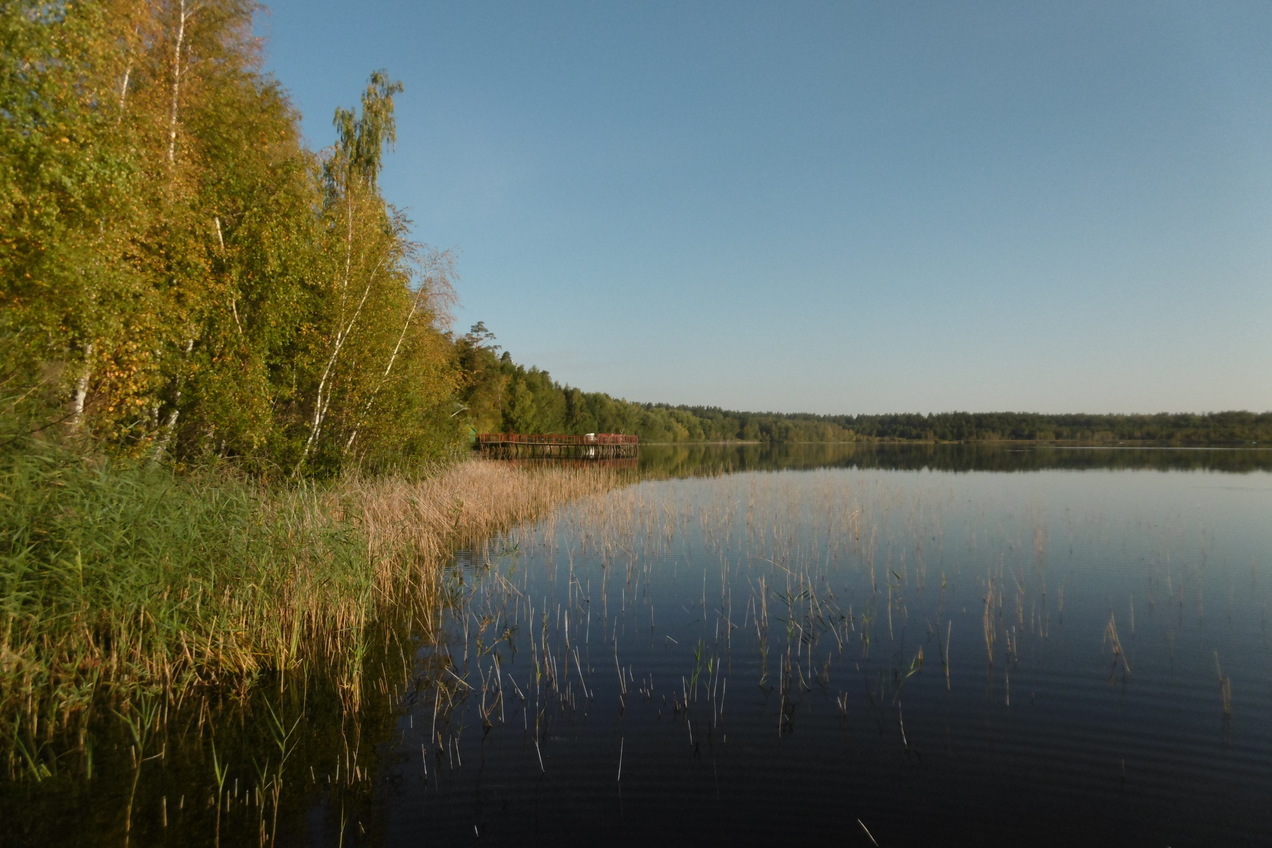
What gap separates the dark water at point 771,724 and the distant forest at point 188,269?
403 centimetres

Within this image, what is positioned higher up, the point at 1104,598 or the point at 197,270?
the point at 197,270

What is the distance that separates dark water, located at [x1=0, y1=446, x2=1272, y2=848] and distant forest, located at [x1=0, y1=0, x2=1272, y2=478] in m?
4.03

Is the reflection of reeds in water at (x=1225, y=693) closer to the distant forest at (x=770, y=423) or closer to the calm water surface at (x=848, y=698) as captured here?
the calm water surface at (x=848, y=698)

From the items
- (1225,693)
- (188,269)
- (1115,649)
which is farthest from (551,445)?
(1225,693)

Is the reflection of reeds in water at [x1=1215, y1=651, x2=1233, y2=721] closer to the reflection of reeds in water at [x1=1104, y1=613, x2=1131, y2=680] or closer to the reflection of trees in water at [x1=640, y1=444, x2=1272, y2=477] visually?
the reflection of reeds in water at [x1=1104, y1=613, x2=1131, y2=680]

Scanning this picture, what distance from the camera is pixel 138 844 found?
165 inches

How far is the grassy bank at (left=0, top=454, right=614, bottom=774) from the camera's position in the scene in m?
5.41

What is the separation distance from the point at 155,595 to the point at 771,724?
19.4 feet

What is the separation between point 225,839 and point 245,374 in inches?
382

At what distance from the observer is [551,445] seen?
56.6 m

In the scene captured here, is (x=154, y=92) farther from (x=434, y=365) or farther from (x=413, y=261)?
(x=434, y=365)

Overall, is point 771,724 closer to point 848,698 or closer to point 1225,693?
point 848,698

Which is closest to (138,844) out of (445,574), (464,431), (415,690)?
(415,690)

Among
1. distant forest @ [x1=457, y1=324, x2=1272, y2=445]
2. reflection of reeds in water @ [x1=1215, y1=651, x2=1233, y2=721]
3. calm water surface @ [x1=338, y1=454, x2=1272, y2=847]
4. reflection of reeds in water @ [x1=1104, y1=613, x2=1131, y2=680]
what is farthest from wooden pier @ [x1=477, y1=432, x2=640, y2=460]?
reflection of reeds in water @ [x1=1215, y1=651, x2=1233, y2=721]
